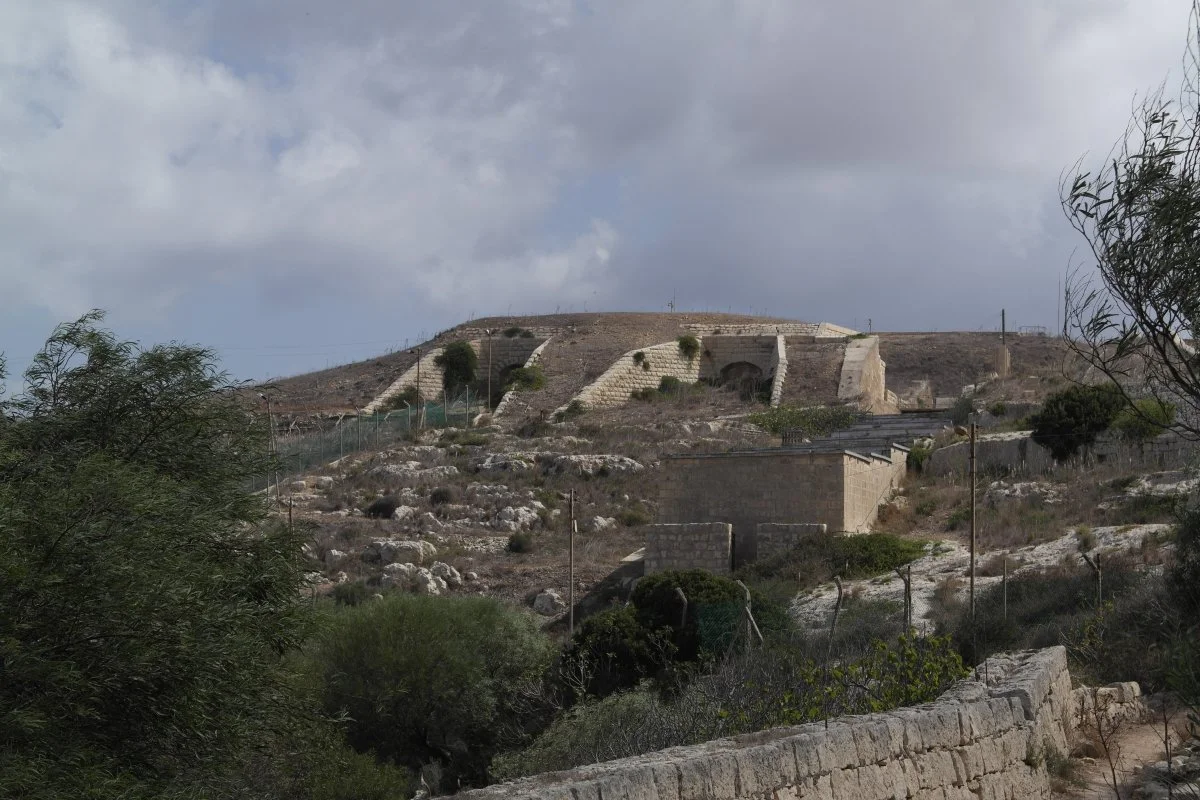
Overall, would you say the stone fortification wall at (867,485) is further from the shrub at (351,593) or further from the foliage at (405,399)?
the foliage at (405,399)

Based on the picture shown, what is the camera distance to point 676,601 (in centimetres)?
1903

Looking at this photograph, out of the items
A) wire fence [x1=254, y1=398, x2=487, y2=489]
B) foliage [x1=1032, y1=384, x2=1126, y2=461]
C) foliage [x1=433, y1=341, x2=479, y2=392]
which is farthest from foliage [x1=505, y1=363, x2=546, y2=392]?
foliage [x1=1032, y1=384, x2=1126, y2=461]

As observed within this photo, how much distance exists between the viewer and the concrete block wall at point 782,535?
2320 cm

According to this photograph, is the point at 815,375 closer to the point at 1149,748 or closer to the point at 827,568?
the point at 827,568

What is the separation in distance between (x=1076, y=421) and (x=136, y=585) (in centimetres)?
2142

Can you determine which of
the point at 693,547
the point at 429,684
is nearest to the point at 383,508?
the point at 693,547

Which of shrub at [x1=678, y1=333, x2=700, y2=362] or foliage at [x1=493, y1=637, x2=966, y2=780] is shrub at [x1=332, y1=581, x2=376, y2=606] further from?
shrub at [x1=678, y1=333, x2=700, y2=362]

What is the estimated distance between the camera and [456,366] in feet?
161

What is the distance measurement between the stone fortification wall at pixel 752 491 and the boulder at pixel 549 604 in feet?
8.56

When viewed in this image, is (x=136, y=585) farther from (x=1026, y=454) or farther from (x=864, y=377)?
(x=864, y=377)

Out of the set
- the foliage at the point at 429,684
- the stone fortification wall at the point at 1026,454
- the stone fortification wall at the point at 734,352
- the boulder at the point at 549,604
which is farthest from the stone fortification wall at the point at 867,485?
the stone fortification wall at the point at 734,352

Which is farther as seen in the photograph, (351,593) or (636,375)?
(636,375)

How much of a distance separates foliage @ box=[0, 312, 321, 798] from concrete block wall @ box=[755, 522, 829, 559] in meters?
12.4

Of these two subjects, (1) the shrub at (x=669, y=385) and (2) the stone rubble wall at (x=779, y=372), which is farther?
(1) the shrub at (x=669, y=385)
